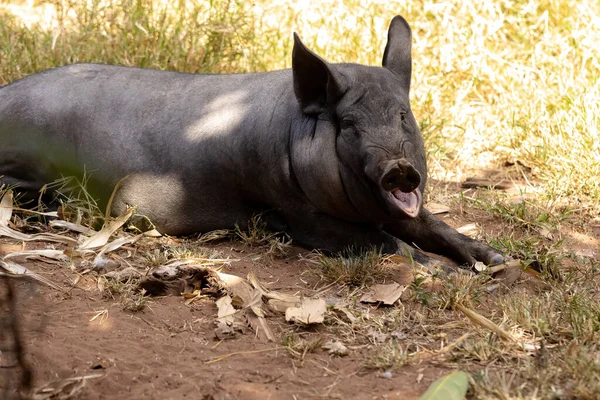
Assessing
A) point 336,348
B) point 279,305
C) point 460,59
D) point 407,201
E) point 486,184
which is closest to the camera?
point 336,348

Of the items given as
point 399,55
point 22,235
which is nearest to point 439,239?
point 399,55

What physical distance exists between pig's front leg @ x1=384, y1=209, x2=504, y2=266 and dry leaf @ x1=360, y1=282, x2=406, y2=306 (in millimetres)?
573

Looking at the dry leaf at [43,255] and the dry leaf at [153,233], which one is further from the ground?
the dry leaf at [43,255]

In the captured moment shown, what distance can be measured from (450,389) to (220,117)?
8.49ft

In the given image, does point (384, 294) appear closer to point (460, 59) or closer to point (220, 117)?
point (220, 117)

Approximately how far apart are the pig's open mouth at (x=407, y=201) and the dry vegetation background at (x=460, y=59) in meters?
0.92

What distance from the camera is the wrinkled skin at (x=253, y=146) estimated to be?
14.3ft

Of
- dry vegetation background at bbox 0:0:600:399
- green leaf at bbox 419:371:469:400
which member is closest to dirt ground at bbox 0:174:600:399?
green leaf at bbox 419:371:469:400

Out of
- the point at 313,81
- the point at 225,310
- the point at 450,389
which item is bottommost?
the point at 225,310

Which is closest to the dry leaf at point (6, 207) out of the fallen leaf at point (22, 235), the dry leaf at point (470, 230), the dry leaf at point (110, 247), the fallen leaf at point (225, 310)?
the fallen leaf at point (22, 235)

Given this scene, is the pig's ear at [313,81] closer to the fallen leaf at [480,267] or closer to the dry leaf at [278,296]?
the dry leaf at [278,296]

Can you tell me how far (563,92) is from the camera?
6.30 metres

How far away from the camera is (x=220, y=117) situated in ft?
16.5

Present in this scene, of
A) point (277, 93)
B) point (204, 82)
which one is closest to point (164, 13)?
point (204, 82)
